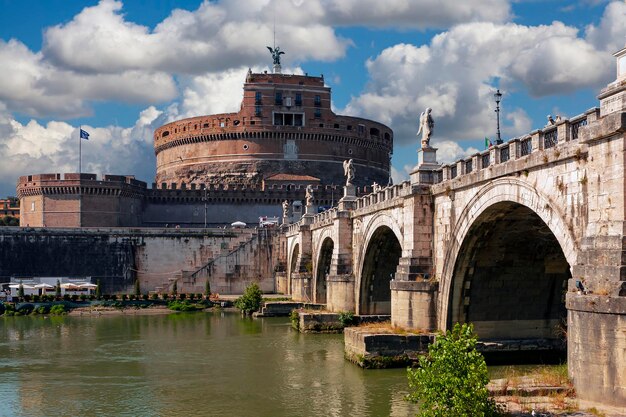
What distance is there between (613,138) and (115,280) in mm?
54157

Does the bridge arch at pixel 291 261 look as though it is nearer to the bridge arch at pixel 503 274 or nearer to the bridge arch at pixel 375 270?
the bridge arch at pixel 375 270

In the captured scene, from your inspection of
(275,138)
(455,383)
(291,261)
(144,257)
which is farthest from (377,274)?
(275,138)

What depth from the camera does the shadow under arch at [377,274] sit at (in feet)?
110

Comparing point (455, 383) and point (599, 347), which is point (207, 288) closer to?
point (455, 383)

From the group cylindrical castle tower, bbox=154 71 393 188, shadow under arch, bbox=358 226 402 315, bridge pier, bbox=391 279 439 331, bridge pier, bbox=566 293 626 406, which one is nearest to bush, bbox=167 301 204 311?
shadow under arch, bbox=358 226 402 315

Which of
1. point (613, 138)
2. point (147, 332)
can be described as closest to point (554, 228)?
point (613, 138)

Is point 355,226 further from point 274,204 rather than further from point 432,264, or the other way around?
point 274,204

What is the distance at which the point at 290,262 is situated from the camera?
5925cm

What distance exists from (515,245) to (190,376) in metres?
11.0

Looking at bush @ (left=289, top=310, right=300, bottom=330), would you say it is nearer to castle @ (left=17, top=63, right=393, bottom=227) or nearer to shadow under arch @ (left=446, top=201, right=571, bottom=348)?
shadow under arch @ (left=446, top=201, right=571, bottom=348)

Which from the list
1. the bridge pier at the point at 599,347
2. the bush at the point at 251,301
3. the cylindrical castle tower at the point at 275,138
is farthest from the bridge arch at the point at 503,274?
the cylindrical castle tower at the point at 275,138

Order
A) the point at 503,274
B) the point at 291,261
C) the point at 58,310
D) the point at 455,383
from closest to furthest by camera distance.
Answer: the point at 455,383 < the point at 503,274 < the point at 58,310 < the point at 291,261

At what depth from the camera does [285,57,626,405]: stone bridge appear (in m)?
13.9

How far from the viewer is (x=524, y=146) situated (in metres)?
18.8
